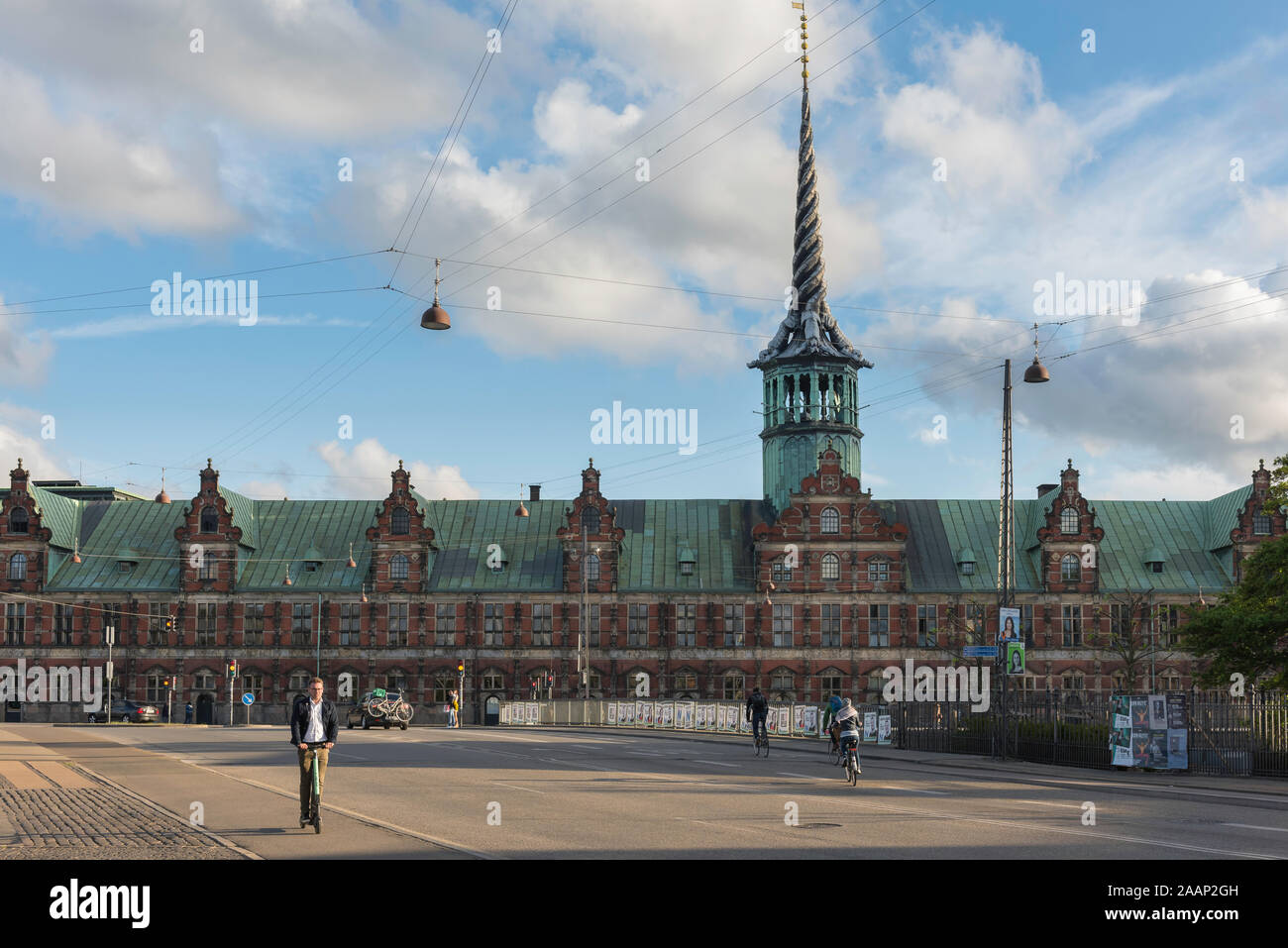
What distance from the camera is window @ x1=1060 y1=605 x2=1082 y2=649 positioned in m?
79.4

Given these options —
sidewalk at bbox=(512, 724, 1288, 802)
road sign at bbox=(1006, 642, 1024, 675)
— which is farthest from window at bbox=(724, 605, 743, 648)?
road sign at bbox=(1006, 642, 1024, 675)

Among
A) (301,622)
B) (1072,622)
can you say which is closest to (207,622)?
(301,622)

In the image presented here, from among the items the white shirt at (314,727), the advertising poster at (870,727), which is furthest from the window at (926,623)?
the white shirt at (314,727)

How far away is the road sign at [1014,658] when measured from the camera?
36.9m

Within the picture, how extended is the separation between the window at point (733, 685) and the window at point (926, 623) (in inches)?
442

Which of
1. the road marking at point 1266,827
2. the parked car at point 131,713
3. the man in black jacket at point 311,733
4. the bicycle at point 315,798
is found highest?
the man in black jacket at point 311,733

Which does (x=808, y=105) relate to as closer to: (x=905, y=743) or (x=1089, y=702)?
(x=905, y=743)

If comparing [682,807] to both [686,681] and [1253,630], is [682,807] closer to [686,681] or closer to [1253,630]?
[1253,630]

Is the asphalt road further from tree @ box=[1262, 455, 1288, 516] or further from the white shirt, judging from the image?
tree @ box=[1262, 455, 1288, 516]

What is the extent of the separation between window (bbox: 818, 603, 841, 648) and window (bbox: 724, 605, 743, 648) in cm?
507

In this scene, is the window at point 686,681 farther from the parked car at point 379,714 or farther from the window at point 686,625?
the parked car at point 379,714

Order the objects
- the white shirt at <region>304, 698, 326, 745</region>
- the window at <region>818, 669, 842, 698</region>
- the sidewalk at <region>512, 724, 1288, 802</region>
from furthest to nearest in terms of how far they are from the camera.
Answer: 1. the window at <region>818, 669, 842, 698</region>
2. the sidewalk at <region>512, 724, 1288, 802</region>
3. the white shirt at <region>304, 698, 326, 745</region>
